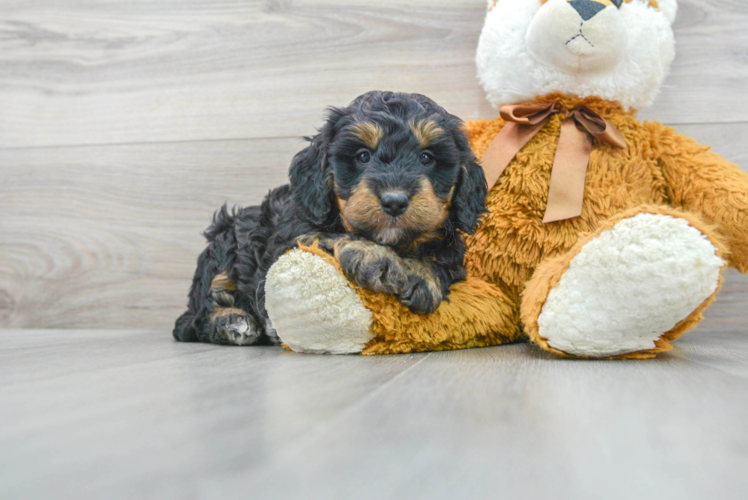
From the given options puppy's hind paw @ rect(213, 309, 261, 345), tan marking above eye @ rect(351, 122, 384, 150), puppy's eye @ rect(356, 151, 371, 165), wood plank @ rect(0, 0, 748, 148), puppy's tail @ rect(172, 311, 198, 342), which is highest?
wood plank @ rect(0, 0, 748, 148)

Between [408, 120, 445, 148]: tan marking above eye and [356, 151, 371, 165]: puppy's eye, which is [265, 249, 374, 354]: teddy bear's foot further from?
[408, 120, 445, 148]: tan marking above eye

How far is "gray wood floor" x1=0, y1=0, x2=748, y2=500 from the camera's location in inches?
22.4

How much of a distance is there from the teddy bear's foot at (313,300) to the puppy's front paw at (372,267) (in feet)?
0.10

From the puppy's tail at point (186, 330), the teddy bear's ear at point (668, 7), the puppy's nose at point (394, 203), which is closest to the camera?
the puppy's nose at point (394, 203)

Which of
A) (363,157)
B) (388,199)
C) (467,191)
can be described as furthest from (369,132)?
(467,191)

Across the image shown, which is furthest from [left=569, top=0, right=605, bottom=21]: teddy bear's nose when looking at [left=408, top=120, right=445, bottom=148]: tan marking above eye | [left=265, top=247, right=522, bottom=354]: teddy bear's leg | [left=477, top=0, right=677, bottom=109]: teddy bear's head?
[left=265, top=247, right=522, bottom=354]: teddy bear's leg

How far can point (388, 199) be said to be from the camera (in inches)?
46.7

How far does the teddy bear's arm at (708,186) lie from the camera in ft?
4.64

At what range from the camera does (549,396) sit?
2.77 feet

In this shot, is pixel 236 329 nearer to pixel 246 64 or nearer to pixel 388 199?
pixel 388 199

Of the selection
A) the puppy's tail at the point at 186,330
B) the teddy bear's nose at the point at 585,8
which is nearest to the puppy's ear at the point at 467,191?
the teddy bear's nose at the point at 585,8

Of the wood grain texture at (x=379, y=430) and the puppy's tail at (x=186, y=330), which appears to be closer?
the wood grain texture at (x=379, y=430)

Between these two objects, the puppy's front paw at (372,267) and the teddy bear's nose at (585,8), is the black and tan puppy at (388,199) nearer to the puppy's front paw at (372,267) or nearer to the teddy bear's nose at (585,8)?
the puppy's front paw at (372,267)

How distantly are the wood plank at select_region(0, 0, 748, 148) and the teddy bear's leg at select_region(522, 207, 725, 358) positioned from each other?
3.05 ft
